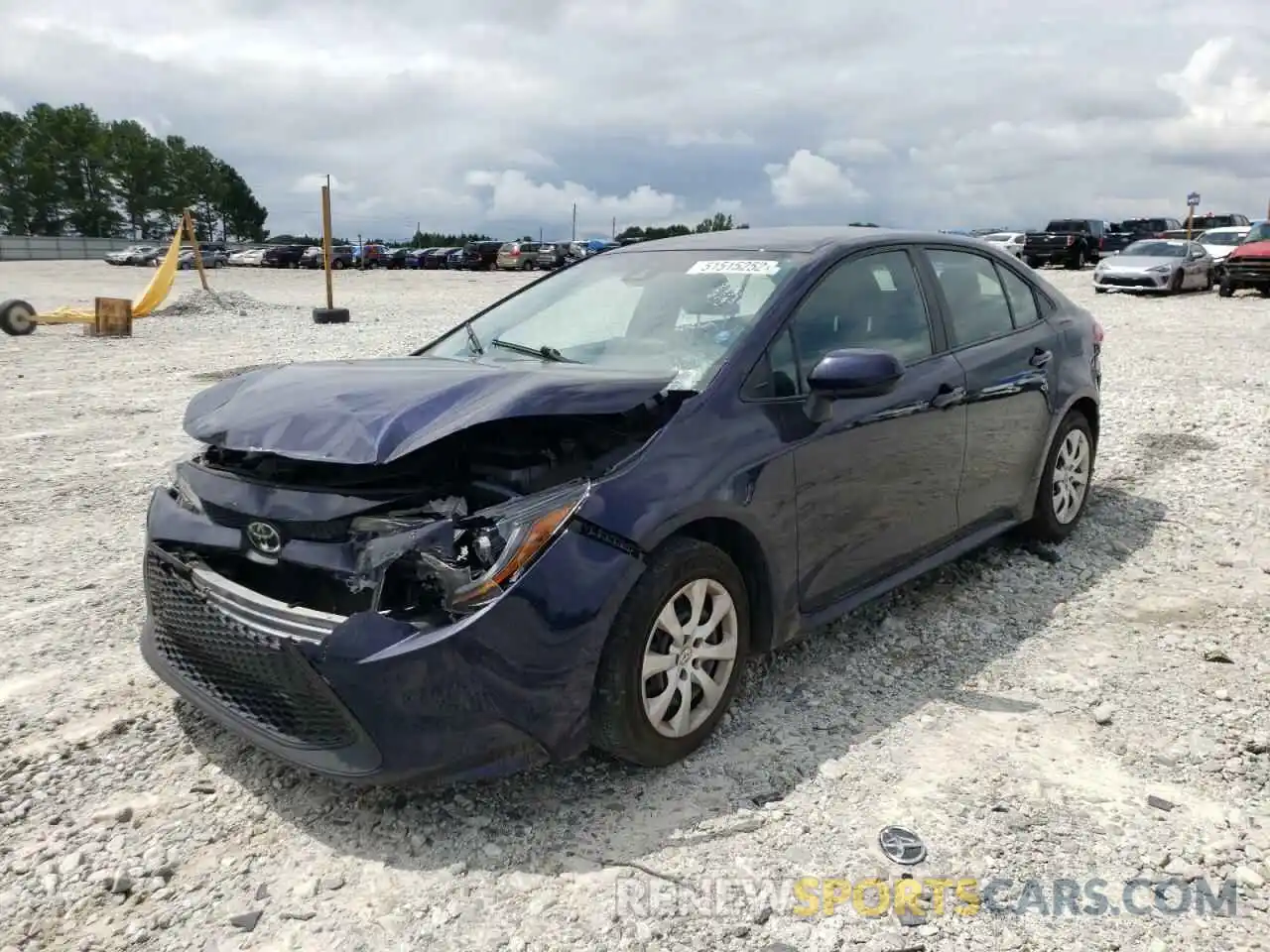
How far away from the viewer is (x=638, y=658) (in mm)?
2844

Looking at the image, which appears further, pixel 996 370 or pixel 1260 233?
pixel 1260 233

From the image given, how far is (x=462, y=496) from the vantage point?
288 cm

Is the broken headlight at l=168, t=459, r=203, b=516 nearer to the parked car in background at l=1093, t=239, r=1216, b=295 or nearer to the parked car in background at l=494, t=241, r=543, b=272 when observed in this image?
the parked car in background at l=1093, t=239, r=1216, b=295

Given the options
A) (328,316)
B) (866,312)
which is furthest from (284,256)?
(866,312)

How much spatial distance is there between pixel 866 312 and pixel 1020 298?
4.95 feet

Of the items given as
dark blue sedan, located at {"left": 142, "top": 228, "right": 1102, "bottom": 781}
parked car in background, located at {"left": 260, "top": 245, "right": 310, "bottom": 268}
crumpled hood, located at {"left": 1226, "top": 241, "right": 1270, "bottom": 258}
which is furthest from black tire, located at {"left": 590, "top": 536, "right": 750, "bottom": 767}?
parked car in background, located at {"left": 260, "top": 245, "right": 310, "bottom": 268}

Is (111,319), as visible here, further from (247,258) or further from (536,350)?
(247,258)

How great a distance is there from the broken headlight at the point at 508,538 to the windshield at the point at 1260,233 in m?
25.9

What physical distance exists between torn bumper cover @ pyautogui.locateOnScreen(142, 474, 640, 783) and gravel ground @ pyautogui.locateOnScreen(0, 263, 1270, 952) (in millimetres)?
298

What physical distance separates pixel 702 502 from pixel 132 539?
376 cm

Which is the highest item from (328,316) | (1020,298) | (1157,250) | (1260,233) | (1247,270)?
(1260,233)

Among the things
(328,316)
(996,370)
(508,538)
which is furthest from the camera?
(328,316)

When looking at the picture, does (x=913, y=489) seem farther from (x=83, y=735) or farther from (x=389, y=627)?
(x=83, y=735)

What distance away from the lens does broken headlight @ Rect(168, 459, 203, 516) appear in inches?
124
